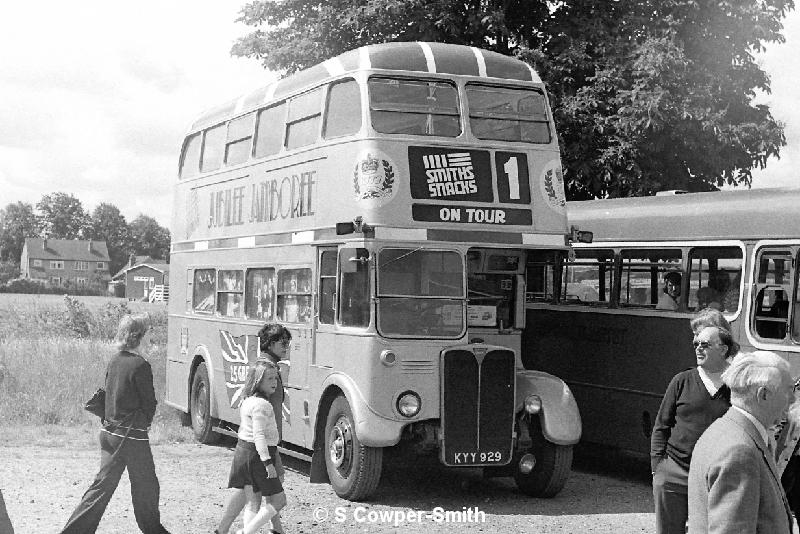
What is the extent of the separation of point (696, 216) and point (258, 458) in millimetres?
6281

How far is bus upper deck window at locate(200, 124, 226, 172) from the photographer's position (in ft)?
52.1

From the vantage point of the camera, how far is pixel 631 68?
72.4 feet

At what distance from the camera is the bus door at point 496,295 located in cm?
1211

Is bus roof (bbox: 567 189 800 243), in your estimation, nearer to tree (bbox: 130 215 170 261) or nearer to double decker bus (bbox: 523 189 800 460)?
double decker bus (bbox: 523 189 800 460)

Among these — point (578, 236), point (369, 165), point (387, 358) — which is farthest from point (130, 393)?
point (578, 236)

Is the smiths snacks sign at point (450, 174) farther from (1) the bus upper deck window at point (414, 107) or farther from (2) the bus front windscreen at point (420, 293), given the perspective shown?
(2) the bus front windscreen at point (420, 293)

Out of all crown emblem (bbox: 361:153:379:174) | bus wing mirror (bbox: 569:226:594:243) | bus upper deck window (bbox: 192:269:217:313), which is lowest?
bus upper deck window (bbox: 192:269:217:313)

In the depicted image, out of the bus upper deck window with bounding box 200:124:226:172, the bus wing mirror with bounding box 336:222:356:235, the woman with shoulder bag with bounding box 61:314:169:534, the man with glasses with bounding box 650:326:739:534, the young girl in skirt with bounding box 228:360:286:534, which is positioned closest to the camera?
the man with glasses with bounding box 650:326:739:534

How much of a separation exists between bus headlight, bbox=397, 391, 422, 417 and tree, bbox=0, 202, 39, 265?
153 meters

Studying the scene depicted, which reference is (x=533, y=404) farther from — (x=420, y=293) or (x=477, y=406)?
(x=420, y=293)

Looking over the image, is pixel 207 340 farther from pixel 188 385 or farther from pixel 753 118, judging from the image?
pixel 753 118

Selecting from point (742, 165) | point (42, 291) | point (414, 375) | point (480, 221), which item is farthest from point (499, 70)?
point (42, 291)

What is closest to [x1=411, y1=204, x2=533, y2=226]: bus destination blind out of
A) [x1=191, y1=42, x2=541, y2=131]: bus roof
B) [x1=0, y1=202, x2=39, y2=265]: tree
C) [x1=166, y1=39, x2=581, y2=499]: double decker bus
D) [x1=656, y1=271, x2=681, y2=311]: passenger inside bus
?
[x1=166, y1=39, x2=581, y2=499]: double decker bus

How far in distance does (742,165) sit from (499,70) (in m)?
11.8
